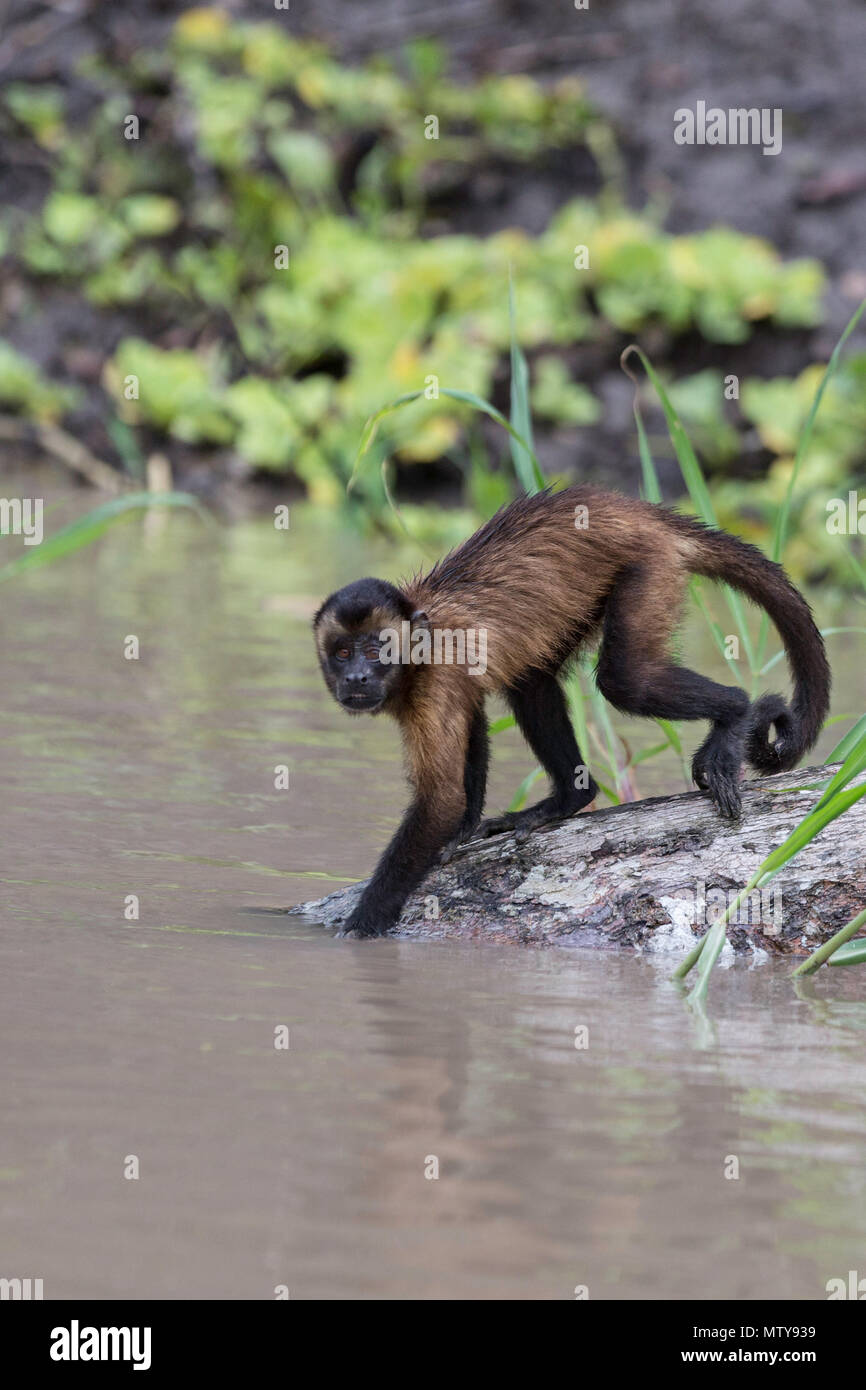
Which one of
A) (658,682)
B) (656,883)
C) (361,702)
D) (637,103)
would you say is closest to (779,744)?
(658,682)

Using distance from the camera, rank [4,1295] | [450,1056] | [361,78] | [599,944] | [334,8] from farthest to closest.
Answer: [334,8], [361,78], [599,944], [450,1056], [4,1295]

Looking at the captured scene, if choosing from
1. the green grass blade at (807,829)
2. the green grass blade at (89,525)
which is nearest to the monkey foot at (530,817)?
the green grass blade at (807,829)

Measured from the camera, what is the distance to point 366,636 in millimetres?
5648

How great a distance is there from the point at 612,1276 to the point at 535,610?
3120mm

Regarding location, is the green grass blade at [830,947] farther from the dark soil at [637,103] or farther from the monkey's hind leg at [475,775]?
the dark soil at [637,103]

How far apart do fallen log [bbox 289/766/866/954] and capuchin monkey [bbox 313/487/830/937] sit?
125 mm

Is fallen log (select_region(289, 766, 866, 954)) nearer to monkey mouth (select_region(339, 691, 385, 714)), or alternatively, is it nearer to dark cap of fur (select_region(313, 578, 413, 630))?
monkey mouth (select_region(339, 691, 385, 714))

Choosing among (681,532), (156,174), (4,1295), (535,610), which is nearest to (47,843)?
(535,610)

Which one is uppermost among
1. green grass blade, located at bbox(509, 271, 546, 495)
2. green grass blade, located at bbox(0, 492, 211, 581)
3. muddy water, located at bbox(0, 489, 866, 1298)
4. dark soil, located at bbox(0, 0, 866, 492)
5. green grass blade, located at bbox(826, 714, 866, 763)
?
dark soil, located at bbox(0, 0, 866, 492)

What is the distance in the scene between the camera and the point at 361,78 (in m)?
16.9

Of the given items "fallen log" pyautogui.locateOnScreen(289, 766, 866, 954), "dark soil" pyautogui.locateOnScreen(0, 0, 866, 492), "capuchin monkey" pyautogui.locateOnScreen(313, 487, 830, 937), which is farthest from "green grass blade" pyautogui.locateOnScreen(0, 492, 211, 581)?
"dark soil" pyautogui.locateOnScreen(0, 0, 866, 492)

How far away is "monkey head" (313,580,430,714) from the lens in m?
5.61

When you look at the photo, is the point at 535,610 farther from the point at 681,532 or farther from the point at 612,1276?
the point at 612,1276

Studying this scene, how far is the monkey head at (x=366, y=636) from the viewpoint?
5609 mm
